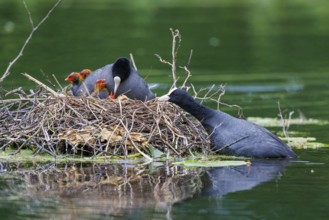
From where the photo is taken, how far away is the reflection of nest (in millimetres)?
7820

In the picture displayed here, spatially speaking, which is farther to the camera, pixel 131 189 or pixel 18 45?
pixel 18 45

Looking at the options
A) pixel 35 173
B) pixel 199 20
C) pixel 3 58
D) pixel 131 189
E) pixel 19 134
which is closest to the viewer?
pixel 131 189

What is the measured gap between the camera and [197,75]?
59.3 feet

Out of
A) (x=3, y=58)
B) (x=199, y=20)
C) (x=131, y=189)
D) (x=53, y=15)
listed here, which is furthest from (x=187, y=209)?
(x=53, y=15)

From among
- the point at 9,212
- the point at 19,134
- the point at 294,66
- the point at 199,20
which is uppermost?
the point at 199,20

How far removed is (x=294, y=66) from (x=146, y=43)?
15.0 ft

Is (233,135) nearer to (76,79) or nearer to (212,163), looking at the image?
(212,163)

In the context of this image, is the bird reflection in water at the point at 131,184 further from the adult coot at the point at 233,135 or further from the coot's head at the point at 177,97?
the coot's head at the point at 177,97

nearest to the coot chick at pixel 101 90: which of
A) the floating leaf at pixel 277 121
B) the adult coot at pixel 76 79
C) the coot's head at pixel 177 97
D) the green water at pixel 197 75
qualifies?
the adult coot at pixel 76 79

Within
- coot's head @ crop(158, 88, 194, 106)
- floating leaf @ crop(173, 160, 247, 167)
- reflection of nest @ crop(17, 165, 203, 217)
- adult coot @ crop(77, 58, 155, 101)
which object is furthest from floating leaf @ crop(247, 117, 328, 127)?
reflection of nest @ crop(17, 165, 203, 217)

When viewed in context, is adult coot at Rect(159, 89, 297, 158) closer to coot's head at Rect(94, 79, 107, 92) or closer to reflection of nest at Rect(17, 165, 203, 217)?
reflection of nest at Rect(17, 165, 203, 217)

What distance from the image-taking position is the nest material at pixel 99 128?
9781 mm

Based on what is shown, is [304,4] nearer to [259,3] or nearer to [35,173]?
[259,3]

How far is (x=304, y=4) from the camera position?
123 ft
